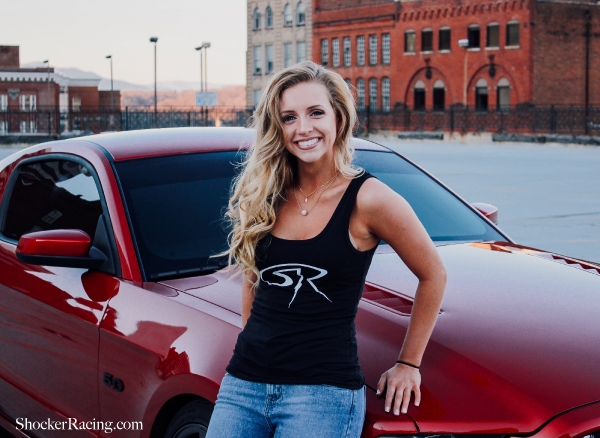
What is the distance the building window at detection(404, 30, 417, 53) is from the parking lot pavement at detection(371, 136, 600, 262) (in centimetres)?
3328

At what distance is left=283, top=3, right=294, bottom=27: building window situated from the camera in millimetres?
84000

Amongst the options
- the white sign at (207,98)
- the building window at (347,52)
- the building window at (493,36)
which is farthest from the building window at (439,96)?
the white sign at (207,98)

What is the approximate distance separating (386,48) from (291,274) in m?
72.9

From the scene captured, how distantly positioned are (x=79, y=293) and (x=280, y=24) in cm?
8365

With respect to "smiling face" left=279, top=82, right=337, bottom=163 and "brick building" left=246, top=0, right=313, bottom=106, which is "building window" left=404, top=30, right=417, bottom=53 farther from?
"smiling face" left=279, top=82, right=337, bottom=163

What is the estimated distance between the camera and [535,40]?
2438 inches

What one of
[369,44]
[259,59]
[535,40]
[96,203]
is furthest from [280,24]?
[96,203]

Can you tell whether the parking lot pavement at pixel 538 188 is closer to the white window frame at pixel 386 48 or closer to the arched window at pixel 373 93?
the white window frame at pixel 386 48

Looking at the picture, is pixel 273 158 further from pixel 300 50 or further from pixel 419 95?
pixel 300 50

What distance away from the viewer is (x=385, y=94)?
74250mm

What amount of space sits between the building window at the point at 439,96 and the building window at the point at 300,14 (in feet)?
59.9

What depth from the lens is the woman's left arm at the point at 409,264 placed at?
102 inches

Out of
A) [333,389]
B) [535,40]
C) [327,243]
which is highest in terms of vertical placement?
[535,40]

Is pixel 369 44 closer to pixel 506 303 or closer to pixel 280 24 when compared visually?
pixel 280 24
